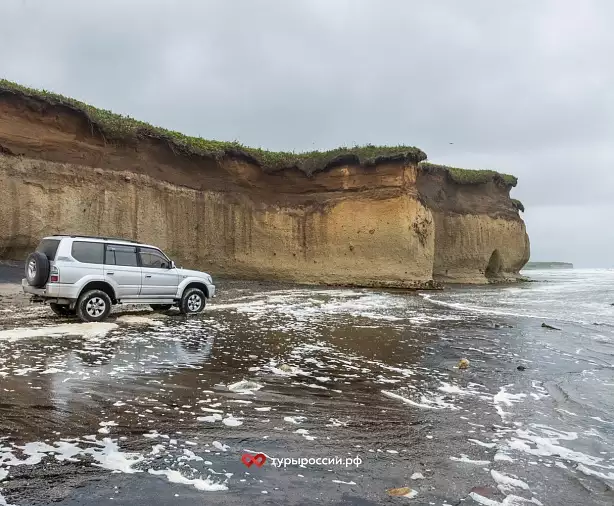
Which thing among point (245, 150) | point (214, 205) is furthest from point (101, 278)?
point (245, 150)

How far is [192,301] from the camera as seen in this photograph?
13.0 m

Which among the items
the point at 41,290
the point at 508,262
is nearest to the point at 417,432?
the point at 41,290

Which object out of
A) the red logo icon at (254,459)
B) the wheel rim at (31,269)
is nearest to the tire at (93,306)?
the wheel rim at (31,269)

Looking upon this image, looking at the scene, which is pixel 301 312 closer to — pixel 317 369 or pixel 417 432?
pixel 317 369

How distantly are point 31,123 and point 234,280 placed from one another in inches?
537

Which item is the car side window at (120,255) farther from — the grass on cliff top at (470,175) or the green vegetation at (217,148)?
the grass on cliff top at (470,175)

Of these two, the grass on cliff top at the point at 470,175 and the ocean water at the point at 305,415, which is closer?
the ocean water at the point at 305,415

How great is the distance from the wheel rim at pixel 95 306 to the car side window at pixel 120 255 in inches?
38.6

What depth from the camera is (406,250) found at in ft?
97.5

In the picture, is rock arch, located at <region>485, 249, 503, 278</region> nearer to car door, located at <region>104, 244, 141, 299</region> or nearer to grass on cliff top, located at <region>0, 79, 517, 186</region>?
grass on cliff top, located at <region>0, 79, 517, 186</region>

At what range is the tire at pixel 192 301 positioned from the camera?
1273 cm

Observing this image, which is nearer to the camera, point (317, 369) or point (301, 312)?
point (317, 369)

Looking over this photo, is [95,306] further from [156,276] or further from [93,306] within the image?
[156,276]

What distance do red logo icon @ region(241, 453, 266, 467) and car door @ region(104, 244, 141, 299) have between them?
8741 millimetres
